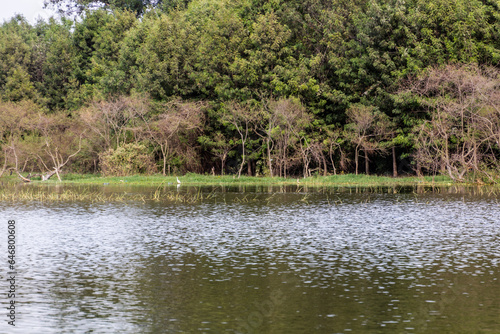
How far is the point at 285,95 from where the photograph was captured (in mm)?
58688

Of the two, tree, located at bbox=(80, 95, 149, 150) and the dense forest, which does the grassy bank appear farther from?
tree, located at bbox=(80, 95, 149, 150)

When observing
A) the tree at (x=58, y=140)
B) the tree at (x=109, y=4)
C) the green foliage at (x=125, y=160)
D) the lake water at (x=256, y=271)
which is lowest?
the lake water at (x=256, y=271)

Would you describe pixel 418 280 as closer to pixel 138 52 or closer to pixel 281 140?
pixel 281 140

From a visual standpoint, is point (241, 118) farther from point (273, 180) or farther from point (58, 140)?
point (58, 140)

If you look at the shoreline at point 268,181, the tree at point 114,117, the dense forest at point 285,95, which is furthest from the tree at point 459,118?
the tree at point 114,117

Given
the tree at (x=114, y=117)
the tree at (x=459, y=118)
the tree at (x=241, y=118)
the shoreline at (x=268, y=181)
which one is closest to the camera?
the tree at (x=459, y=118)

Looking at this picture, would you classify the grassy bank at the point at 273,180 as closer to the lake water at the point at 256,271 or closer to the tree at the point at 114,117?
the tree at the point at 114,117

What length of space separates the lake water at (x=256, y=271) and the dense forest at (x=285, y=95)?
2624cm

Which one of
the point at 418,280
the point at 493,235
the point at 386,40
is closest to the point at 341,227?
the point at 493,235

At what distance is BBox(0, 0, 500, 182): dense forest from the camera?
5397cm

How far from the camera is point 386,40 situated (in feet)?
190

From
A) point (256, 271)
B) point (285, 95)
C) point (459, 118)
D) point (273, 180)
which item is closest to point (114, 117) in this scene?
point (285, 95)

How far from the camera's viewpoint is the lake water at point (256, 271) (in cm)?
1117

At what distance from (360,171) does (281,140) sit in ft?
33.2
